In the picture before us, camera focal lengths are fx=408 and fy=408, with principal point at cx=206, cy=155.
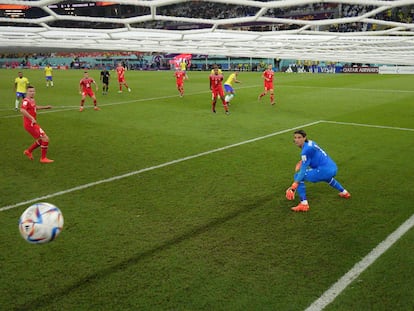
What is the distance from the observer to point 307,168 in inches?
224

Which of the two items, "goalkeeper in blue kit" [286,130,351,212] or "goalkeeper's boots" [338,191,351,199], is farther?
"goalkeeper's boots" [338,191,351,199]

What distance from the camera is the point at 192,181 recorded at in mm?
6750

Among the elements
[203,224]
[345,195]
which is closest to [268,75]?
[345,195]

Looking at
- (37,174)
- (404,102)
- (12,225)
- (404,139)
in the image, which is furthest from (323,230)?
(404,102)

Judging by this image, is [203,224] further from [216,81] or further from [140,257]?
[216,81]

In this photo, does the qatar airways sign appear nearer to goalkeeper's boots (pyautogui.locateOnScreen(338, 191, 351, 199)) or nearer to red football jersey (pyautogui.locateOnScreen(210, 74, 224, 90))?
red football jersey (pyautogui.locateOnScreen(210, 74, 224, 90))

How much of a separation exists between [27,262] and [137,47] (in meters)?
10.3

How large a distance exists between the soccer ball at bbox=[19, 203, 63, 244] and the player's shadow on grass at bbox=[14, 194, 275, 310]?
0.55 meters

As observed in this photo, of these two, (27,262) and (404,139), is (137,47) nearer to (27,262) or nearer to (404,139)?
(404,139)

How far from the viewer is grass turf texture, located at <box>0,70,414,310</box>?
11.7ft

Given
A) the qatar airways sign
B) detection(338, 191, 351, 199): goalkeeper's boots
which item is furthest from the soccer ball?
the qatar airways sign

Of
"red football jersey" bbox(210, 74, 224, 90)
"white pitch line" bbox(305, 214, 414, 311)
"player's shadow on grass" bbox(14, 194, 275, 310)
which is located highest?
"red football jersey" bbox(210, 74, 224, 90)

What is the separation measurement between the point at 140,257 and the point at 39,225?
104 cm

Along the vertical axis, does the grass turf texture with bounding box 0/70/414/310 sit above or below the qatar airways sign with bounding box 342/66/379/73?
below
